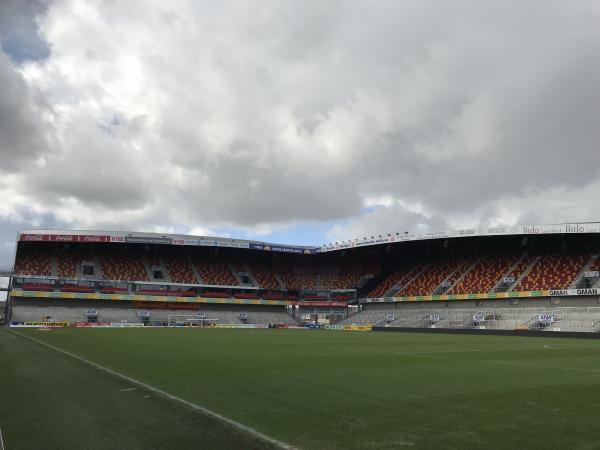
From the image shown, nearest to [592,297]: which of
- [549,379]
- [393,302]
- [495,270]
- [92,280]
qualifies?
[495,270]

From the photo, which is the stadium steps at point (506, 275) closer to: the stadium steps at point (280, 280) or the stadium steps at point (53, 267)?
the stadium steps at point (280, 280)

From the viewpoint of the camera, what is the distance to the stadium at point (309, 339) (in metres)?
8.19

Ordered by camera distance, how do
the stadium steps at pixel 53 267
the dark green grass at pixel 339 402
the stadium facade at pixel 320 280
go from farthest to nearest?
the stadium steps at pixel 53 267 < the stadium facade at pixel 320 280 < the dark green grass at pixel 339 402

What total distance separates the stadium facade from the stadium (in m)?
0.27

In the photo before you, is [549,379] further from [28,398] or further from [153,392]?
[28,398]

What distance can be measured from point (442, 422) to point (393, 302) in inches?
2629

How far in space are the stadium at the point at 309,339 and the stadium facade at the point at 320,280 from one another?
0.87ft

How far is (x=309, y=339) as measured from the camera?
3731cm

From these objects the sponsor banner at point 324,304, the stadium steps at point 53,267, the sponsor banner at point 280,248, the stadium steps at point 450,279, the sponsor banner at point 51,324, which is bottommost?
the sponsor banner at point 51,324

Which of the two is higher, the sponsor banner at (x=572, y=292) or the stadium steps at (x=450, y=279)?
the stadium steps at (x=450, y=279)

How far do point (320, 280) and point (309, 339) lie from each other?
167 feet

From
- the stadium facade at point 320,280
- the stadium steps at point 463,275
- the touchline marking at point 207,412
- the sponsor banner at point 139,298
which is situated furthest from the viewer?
the sponsor banner at point 139,298

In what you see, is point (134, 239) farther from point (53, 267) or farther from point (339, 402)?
point (339, 402)

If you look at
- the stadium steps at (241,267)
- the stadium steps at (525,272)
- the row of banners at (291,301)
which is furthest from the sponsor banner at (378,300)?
the stadium steps at (241,267)
